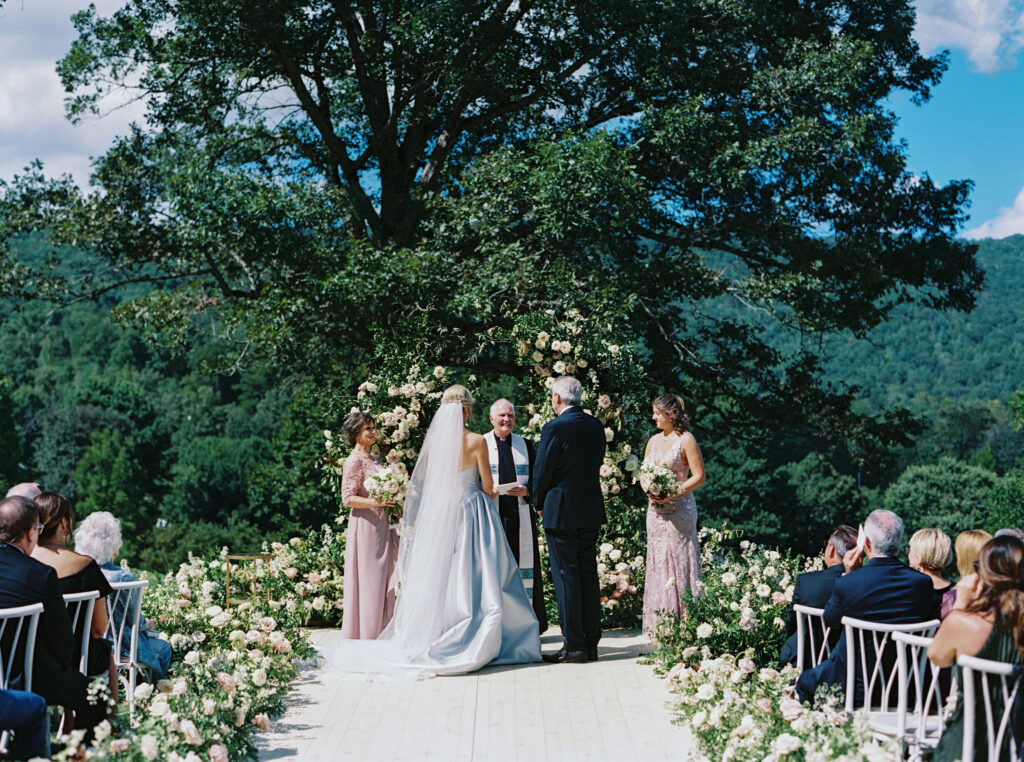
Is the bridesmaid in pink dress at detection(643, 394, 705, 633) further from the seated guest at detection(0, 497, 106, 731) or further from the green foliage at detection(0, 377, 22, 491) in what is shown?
the green foliage at detection(0, 377, 22, 491)

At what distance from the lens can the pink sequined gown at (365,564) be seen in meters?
7.85

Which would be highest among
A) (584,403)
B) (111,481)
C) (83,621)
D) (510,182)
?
(510,182)

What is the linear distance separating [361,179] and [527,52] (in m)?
2.95

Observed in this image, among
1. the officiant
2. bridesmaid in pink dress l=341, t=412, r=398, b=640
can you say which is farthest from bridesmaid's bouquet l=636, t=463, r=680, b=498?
bridesmaid in pink dress l=341, t=412, r=398, b=640

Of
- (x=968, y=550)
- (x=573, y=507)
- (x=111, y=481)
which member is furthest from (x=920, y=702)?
(x=111, y=481)

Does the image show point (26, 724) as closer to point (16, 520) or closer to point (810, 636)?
point (16, 520)

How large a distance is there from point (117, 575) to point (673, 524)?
11.9 feet

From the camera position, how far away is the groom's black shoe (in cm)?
721

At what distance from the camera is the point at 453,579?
7145 mm

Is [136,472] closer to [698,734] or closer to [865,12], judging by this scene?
[865,12]

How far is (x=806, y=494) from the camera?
1984 inches

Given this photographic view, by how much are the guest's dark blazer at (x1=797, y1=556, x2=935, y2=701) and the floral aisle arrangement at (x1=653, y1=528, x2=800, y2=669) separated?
186 centimetres

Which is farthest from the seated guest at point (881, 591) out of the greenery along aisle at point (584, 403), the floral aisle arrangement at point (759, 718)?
the greenery along aisle at point (584, 403)

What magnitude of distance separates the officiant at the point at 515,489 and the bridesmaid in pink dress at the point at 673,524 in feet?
2.92
